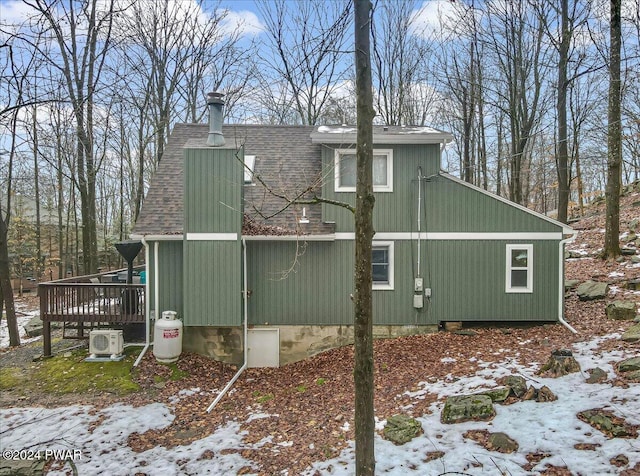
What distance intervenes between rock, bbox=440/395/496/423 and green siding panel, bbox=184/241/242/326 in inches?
196

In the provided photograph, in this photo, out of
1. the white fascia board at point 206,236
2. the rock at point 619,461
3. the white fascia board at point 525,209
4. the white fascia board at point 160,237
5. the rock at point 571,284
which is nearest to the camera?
the rock at point 619,461

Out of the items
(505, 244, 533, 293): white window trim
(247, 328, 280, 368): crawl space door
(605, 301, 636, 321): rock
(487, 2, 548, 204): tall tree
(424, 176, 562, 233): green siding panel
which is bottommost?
(247, 328, 280, 368): crawl space door

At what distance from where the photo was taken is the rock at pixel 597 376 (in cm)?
608

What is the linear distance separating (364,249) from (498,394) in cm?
375

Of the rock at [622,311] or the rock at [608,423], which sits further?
the rock at [622,311]

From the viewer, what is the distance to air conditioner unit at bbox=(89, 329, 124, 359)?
9.43m

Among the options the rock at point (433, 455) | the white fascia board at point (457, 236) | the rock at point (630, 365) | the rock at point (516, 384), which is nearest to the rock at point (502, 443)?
the rock at point (433, 455)

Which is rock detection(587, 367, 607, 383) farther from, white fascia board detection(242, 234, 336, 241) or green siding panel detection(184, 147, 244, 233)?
green siding panel detection(184, 147, 244, 233)

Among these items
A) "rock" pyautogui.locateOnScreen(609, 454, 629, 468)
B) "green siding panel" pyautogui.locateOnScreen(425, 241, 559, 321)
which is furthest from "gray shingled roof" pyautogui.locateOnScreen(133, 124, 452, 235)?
"rock" pyautogui.locateOnScreen(609, 454, 629, 468)

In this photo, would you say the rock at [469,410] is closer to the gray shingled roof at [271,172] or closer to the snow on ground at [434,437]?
the snow on ground at [434,437]

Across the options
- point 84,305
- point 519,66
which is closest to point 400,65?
point 519,66

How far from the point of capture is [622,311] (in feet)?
29.0

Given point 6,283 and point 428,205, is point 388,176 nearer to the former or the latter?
point 428,205

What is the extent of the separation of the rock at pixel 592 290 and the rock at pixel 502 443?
7.20 m
